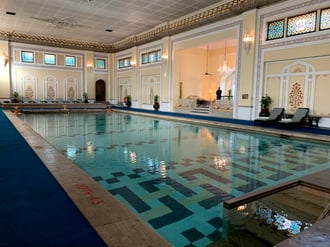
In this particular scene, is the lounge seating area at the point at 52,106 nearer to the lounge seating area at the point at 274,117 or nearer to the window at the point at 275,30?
the lounge seating area at the point at 274,117

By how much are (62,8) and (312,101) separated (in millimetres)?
10268

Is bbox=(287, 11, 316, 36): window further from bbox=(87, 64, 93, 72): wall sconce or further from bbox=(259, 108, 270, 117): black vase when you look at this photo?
bbox=(87, 64, 93, 72): wall sconce

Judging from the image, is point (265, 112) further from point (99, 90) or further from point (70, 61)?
point (70, 61)

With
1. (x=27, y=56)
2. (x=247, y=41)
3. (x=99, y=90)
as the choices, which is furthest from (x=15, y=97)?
(x=247, y=41)

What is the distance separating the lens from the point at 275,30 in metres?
8.61

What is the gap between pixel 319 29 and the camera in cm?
741

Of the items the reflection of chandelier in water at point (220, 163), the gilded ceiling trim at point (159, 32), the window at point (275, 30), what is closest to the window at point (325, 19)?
the window at point (275, 30)

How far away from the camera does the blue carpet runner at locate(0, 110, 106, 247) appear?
1523 millimetres

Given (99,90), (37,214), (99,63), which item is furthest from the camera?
(99,90)

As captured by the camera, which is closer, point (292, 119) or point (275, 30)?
point (292, 119)

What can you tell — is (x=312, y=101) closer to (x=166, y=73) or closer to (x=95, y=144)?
(x=95, y=144)

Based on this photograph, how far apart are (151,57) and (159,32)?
2.00 m

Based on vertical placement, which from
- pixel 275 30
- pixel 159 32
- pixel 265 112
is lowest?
pixel 265 112

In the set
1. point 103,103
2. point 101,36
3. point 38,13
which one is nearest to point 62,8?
point 38,13
